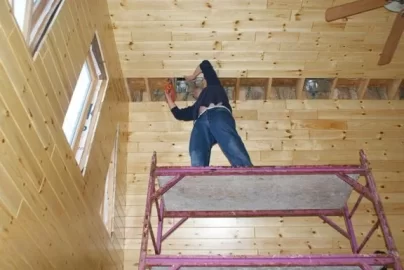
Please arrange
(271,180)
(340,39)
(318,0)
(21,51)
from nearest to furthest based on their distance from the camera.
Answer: (21,51), (271,180), (318,0), (340,39)

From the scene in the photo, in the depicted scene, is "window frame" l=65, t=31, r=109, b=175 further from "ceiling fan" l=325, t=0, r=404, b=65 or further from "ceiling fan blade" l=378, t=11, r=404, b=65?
"ceiling fan blade" l=378, t=11, r=404, b=65

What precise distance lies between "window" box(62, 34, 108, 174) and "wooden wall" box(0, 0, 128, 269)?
A: 0.32 ft

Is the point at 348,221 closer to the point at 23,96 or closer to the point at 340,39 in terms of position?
the point at 340,39

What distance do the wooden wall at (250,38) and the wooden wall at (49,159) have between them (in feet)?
1.94

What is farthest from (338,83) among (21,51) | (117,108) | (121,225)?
(21,51)

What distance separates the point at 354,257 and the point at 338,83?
3265mm

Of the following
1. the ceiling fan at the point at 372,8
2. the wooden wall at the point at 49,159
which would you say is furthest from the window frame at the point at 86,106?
the ceiling fan at the point at 372,8

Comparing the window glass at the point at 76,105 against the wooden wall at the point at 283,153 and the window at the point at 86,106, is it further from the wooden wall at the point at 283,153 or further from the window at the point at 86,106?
the wooden wall at the point at 283,153

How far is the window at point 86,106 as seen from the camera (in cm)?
370

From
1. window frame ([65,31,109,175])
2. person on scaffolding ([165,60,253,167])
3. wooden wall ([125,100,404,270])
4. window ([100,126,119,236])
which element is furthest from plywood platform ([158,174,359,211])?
wooden wall ([125,100,404,270])

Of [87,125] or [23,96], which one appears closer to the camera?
[23,96]

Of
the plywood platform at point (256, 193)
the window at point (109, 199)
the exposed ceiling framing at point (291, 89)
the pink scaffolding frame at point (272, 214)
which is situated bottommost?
the pink scaffolding frame at point (272, 214)

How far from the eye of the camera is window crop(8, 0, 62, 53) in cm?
266

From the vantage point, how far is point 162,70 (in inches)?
204
